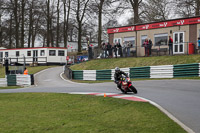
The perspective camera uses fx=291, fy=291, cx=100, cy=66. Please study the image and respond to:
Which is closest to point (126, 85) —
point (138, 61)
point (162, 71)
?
point (162, 71)

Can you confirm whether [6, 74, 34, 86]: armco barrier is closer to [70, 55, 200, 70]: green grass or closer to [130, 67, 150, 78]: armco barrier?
[70, 55, 200, 70]: green grass

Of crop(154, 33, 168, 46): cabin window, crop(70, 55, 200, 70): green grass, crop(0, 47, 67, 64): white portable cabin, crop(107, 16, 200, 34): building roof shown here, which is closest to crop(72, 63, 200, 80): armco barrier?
crop(70, 55, 200, 70): green grass

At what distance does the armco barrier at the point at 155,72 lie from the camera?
67.9ft

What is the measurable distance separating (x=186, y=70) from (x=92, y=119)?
14.3 meters

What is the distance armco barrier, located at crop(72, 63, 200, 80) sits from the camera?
2070 centimetres

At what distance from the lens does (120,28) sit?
3203 cm

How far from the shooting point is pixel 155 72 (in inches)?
889

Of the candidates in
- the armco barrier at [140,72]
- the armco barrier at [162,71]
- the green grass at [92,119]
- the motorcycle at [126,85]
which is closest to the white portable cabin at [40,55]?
the armco barrier at [140,72]

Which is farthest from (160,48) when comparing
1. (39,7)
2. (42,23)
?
(42,23)

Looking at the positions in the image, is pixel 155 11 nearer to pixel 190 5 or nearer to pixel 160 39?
pixel 190 5

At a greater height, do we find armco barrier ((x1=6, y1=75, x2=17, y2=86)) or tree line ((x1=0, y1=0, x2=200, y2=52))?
tree line ((x1=0, y1=0, x2=200, y2=52))

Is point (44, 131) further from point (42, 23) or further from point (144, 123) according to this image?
point (42, 23)

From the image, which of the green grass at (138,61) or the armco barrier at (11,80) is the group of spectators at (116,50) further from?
the armco barrier at (11,80)

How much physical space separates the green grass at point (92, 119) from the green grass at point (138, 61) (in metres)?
14.2
